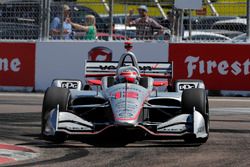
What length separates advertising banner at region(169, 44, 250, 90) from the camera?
699 inches

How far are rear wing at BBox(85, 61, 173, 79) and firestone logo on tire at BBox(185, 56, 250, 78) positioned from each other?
19.4ft

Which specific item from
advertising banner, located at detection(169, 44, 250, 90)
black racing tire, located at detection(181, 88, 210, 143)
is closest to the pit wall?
advertising banner, located at detection(169, 44, 250, 90)

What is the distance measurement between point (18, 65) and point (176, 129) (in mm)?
10063

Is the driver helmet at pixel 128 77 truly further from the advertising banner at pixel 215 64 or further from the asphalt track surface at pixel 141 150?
the advertising banner at pixel 215 64

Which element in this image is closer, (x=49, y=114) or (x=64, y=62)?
(x=49, y=114)

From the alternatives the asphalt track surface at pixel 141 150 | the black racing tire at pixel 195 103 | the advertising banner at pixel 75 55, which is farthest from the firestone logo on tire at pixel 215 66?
the black racing tire at pixel 195 103

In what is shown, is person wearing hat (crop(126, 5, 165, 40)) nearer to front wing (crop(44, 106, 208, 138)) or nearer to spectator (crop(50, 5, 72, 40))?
spectator (crop(50, 5, 72, 40))

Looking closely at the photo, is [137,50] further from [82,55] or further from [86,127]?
[86,127]

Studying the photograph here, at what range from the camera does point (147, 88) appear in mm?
10555

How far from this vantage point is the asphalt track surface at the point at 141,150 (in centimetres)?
818

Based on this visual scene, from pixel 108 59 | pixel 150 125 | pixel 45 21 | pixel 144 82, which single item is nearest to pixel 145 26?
pixel 108 59

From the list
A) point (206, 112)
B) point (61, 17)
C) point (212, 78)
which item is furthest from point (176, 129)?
point (61, 17)

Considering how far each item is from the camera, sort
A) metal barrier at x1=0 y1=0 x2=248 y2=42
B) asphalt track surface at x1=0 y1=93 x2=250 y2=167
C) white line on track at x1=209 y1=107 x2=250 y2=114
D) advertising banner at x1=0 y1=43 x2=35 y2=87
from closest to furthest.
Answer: asphalt track surface at x1=0 y1=93 x2=250 y2=167 < white line on track at x1=209 y1=107 x2=250 y2=114 < metal barrier at x1=0 y1=0 x2=248 y2=42 < advertising banner at x1=0 y1=43 x2=35 y2=87

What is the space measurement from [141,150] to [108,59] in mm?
9349
